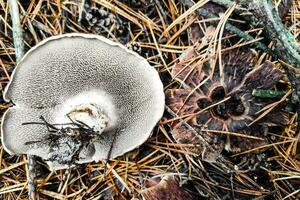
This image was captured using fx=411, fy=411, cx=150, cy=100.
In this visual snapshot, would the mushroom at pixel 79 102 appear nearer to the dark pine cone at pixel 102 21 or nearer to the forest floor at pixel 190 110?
the forest floor at pixel 190 110

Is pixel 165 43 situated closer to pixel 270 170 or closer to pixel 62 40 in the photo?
pixel 62 40

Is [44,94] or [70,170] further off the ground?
[44,94]

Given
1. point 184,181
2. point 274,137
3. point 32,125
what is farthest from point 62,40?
point 274,137

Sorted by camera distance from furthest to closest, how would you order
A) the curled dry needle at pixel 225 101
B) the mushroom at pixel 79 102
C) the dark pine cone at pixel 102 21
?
the dark pine cone at pixel 102 21
the curled dry needle at pixel 225 101
the mushroom at pixel 79 102

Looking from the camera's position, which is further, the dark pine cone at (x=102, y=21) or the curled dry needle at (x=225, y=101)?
the dark pine cone at (x=102, y=21)

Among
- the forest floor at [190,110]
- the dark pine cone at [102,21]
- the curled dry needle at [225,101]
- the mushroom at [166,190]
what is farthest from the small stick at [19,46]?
the curled dry needle at [225,101]

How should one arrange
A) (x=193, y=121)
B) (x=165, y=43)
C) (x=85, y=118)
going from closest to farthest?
(x=85, y=118) → (x=193, y=121) → (x=165, y=43)
